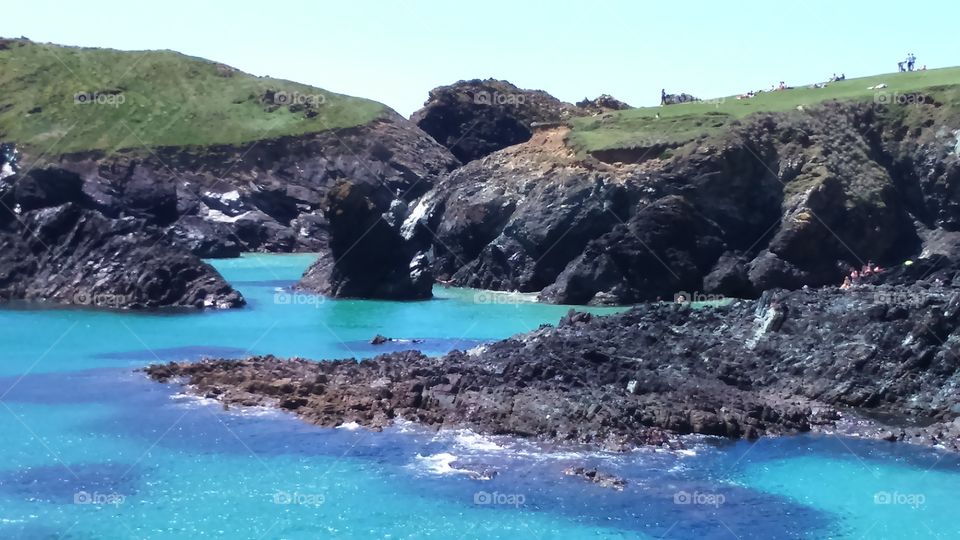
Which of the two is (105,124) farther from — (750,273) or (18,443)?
(18,443)

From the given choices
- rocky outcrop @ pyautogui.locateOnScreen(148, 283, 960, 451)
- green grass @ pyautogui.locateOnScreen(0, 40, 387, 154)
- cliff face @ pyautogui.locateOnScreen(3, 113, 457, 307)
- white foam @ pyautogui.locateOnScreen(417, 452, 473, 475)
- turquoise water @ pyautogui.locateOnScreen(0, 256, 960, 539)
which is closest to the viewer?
turquoise water @ pyautogui.locateOnScreen(0, 256, 960, 539)

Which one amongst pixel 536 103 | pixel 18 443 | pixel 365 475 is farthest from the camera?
pixel 536 103

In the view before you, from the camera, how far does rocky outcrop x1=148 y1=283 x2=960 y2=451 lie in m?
29.3

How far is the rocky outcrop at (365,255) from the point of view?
2467 inches

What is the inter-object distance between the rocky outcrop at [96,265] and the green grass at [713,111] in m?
30.7

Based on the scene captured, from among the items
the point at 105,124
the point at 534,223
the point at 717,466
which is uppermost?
the point at 105,124

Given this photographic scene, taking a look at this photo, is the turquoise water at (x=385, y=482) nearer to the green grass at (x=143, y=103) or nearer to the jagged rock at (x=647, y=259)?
the jagged rock at (x=647, y=259)

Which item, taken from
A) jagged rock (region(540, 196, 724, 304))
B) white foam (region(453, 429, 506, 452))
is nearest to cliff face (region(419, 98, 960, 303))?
jagged rock (region(540, 196, 724, 304))

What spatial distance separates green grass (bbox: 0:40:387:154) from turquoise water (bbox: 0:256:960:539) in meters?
84.9

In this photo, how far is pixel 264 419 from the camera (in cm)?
3033

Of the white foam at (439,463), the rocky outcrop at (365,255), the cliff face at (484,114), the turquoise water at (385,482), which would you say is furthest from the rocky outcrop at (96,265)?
the cliff face at (484,114)

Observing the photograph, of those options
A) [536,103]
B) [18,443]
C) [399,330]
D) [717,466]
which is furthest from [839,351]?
[536,103]

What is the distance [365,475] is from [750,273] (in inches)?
1701

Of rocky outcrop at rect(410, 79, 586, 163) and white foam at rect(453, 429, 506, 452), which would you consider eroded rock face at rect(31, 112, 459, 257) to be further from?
white foam at rect(453, 429, 506, 452)
